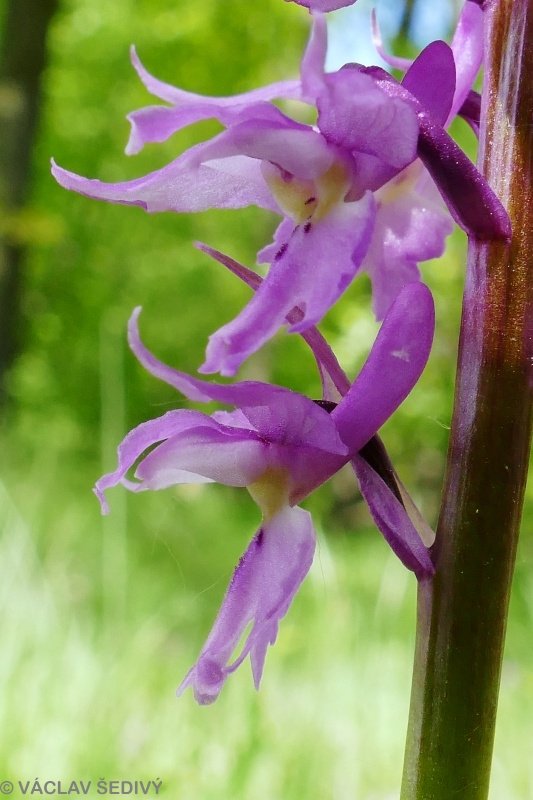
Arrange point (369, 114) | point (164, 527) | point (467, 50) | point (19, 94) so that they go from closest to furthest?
point (369, 114) → point (467, 50) → point (164, 527) → point (19, 94)

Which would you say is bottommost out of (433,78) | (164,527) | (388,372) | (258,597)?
(258,597)

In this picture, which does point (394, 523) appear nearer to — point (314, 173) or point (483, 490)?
point (483, 490)

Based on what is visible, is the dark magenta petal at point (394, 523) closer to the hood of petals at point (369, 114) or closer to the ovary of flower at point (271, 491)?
the ovary of flower at point (271, 491)

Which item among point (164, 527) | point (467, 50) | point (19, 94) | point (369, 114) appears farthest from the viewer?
point (19, 94)

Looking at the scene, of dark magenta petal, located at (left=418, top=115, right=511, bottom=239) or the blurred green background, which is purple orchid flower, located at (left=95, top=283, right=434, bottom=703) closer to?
dark magenta petal, located at (left=418, top=115, right=511, bottom=239)

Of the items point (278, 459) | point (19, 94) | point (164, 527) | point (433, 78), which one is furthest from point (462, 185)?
point (19, 94)

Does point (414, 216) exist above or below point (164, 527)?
below
